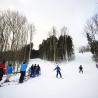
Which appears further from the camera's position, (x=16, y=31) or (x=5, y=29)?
(x=16, y=31)

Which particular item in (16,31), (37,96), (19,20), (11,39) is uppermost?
(19,20)

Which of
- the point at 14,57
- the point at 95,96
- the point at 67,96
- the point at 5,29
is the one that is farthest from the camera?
the point at 14,57

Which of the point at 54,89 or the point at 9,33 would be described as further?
the point at 9,33

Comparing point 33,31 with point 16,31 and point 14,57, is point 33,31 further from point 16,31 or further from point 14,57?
point 14,57

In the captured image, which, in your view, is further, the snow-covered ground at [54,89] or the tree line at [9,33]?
the tree line at [9,33]

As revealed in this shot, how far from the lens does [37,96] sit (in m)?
4.72

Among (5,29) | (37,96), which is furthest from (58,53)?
(37,96)

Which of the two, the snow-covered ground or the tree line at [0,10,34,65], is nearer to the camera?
the snow-covered ground

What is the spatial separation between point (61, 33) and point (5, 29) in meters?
19.0

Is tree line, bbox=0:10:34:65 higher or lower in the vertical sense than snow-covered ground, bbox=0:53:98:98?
higher

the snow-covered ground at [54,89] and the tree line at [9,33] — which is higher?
the tree line at [9,33]

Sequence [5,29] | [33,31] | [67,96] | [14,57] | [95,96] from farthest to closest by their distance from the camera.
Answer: [33,31] → [14,57] → [5,29] → [67,96] → [95,96]

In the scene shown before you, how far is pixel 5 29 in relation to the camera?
47.9 ft

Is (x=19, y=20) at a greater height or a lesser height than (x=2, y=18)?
greater
